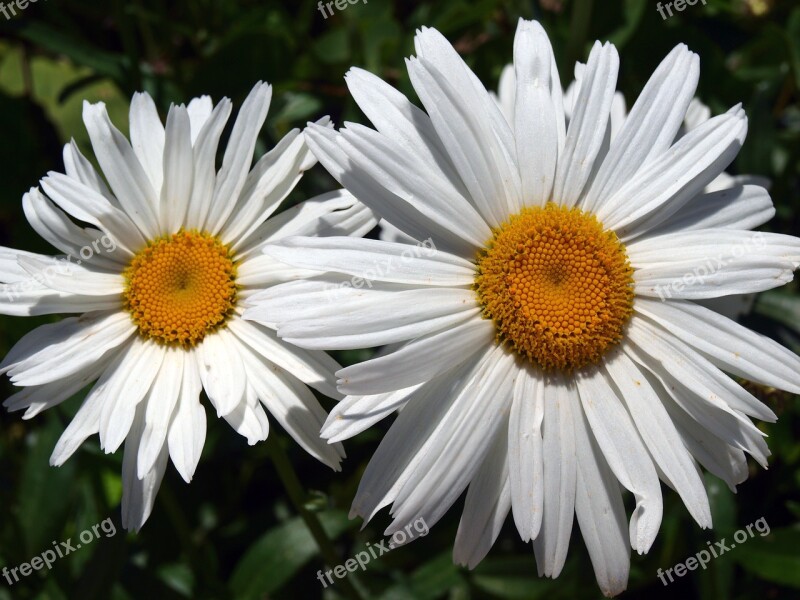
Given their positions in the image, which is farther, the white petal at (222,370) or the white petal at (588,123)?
the white petal at (588,123)

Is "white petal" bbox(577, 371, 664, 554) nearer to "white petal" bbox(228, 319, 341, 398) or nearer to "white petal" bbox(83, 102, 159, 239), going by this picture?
"white petal" bbox(228, 319, 341, 398)

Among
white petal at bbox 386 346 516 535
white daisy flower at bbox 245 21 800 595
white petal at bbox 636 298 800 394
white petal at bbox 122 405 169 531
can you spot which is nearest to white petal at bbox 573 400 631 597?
white daisy flower at bbox 245 21 800 595

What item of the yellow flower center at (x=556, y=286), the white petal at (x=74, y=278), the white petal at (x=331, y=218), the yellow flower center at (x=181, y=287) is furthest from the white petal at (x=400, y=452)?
the white petal at (x=74, y=278)

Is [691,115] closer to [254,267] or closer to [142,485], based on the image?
[254,267]

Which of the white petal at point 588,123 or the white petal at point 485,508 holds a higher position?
the white petal at point 588,123

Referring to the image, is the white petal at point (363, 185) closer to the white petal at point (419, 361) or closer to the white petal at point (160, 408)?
the white petal at point (419, 361)
